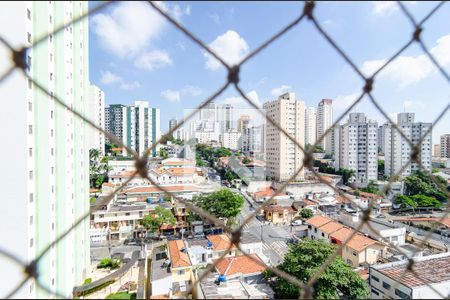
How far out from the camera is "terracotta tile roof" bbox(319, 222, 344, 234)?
5016 millimetres

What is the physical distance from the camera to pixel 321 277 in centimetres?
254

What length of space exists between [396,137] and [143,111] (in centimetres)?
1006

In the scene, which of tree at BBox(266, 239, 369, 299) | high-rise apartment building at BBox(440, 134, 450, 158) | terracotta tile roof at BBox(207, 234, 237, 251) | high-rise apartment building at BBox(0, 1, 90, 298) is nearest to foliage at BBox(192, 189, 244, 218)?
terracotta tile roof at BBox(207, 234, 237, 251)

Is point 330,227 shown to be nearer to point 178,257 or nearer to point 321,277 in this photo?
point 321,277

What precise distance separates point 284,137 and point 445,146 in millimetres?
10789

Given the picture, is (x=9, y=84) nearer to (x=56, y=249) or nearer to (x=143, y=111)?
(x=56, y=249)

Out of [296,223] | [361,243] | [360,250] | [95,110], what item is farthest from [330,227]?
[95,110]

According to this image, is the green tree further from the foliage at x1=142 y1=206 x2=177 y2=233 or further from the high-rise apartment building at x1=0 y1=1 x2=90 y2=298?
the high-rise apartment building at x1=0 y1=1 x2=90 y2=298

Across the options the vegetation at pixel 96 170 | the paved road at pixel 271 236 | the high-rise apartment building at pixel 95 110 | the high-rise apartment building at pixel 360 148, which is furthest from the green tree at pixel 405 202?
the vegetation at pixel 96 170

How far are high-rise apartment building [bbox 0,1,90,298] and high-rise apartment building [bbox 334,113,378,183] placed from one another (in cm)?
1202

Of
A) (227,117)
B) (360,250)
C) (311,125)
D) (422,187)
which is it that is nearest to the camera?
(360,250)

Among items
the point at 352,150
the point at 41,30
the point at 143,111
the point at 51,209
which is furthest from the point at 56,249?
the point at 352,150

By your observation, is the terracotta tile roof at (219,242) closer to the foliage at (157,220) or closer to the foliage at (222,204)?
the foliage at (222,204)

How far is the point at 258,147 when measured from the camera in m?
13.7
